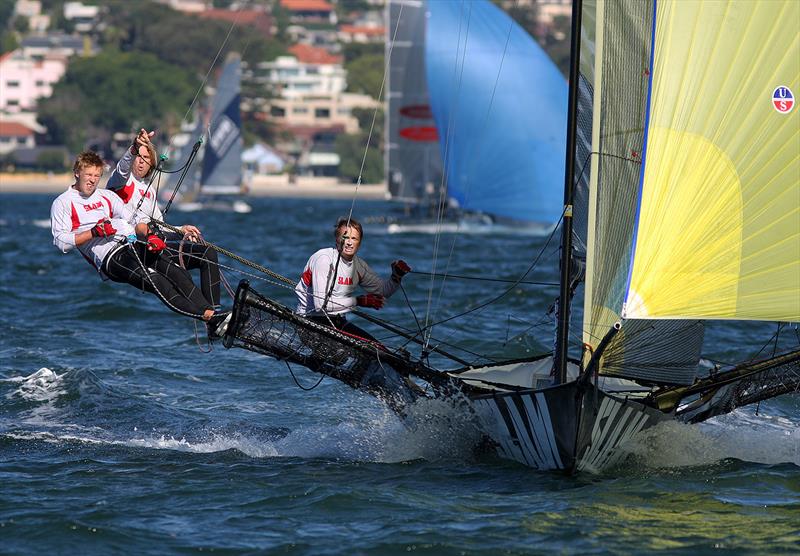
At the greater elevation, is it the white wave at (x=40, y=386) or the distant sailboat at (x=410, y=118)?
the distant sailboat at (x=410, y=118)

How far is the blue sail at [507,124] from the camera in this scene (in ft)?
94.1

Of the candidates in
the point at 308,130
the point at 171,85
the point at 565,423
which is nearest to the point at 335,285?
the point at 565,423

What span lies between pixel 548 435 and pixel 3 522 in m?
2.67

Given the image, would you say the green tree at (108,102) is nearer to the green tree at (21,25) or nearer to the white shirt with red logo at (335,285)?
the green tree at (21,25)

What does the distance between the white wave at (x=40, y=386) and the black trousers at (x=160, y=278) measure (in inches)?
84.2

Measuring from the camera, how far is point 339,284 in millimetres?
8188

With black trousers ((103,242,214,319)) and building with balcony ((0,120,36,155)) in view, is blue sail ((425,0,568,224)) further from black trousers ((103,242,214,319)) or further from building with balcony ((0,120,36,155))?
building with balcony ((0,120,36,155))

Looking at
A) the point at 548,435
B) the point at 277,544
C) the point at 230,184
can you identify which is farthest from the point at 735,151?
the point at 230,184

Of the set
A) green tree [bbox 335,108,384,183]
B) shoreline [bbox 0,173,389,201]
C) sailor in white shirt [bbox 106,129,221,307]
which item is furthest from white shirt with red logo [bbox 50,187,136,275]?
green tree [bbox 335,108,384,183]

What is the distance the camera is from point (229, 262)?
81.5 feet

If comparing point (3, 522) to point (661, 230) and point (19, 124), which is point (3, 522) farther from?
point (19, 124)

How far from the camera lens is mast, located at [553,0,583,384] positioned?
7.07 m

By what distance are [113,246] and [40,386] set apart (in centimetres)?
263

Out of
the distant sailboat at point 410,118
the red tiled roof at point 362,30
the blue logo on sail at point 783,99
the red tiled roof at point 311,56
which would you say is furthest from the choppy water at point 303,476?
the red tiled roof at point 362,30
